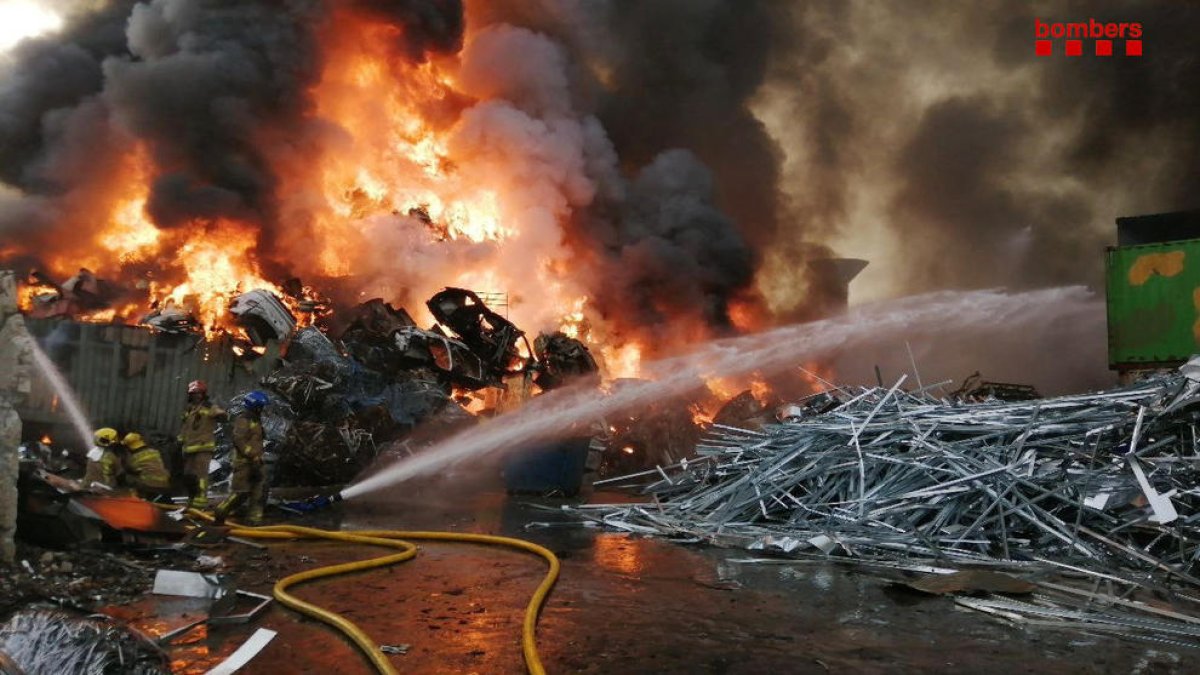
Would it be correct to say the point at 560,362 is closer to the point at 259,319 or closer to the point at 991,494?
the point at 259,319

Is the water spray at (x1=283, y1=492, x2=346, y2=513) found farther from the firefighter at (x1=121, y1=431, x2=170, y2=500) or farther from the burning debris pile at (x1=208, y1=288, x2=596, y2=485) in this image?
the burning debris pile at (x1=208, y1=288, x2=596, y2=485)

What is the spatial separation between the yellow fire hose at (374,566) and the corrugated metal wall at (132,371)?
6.25 m

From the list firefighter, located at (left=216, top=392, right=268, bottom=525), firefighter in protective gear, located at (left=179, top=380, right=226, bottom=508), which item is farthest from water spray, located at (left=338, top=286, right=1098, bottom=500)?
firefighter in protective gear, located at (left=179, top=380, right=226, bottom=508)

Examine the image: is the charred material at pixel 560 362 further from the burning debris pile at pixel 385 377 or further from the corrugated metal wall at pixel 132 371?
the corrugated metal wall at pixel 132 371

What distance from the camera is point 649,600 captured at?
519cm

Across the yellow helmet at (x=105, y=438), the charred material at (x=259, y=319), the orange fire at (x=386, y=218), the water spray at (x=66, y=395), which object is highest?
the orange fire at (x=386, y=218)

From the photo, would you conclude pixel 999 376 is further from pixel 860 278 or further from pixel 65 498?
pixel 65 498

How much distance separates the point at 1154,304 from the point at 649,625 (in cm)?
1173

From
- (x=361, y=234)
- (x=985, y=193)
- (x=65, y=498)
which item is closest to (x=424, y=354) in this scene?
(x=361, y=234)

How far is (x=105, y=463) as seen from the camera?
8.16 metres

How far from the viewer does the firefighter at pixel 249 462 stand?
8.05 metres

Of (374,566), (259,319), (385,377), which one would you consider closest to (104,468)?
(374,566)

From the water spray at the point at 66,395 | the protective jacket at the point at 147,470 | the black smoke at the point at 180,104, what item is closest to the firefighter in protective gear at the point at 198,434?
the protective jacket at the point at 147,470

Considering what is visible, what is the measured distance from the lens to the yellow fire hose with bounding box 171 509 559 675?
12.6 feet
